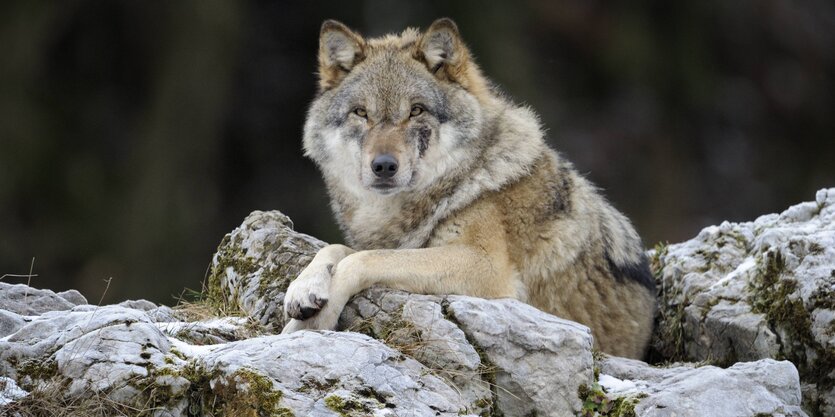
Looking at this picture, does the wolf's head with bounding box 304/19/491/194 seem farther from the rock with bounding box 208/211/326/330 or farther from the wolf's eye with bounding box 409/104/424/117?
the rock with bounding box 208/211/326/330

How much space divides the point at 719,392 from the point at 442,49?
7.88 ft

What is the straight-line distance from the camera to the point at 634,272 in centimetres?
640

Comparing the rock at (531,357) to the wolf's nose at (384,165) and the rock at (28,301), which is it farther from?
the rock at (28,301)

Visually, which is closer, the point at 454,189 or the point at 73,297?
the point at 454,189

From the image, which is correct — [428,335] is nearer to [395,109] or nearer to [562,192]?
[395,109]

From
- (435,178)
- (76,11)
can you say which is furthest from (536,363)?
(76,11)

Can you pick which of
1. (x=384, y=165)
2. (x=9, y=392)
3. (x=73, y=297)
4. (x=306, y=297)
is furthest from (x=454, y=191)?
(x=9, y=392)

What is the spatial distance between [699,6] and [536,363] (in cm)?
1545

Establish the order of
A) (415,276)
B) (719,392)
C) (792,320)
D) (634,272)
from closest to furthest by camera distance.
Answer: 1. (719,392)
2. (415,276)
3. (792,320)
4. (634,272)

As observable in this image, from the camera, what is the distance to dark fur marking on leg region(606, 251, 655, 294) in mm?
6254

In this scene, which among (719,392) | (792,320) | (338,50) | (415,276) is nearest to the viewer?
(719,392)

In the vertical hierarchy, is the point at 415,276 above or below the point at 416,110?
below

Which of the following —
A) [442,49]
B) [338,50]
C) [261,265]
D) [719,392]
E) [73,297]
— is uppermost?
[442,49]

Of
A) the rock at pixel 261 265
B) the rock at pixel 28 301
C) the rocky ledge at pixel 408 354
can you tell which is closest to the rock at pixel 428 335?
the rocky ledge at pixel 408 354
